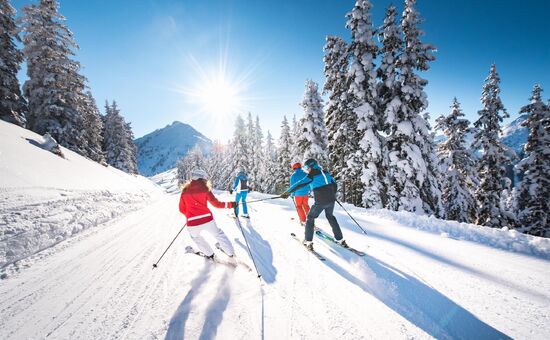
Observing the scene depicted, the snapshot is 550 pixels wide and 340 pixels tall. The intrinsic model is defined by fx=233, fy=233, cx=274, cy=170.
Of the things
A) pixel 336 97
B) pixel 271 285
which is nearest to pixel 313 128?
pixel 336 97

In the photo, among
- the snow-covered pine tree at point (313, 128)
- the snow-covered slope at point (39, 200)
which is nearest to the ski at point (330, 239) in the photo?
the snow-covered slope at point (39, 200)

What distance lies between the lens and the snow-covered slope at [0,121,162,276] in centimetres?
559

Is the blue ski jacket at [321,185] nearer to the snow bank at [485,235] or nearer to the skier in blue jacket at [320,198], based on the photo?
the skier in blue jacket at [320,198]

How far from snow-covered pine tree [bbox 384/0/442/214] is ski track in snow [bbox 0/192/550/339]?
29.2ft

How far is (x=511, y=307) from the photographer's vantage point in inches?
133

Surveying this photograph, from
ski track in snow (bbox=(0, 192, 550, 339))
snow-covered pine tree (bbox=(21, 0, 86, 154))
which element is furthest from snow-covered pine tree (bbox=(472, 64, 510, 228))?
snow-covered pine tree (bbox=(21, 0, 86, 154))

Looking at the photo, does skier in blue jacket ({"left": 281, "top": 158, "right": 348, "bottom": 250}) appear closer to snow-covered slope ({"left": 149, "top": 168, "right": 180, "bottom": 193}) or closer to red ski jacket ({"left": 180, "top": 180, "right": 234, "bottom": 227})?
red ski jacket ({"left": 180, "top": 180, "right": 234, "bottom": 227})

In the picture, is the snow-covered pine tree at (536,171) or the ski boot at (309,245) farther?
the snow-covered pine tree at (536,171)

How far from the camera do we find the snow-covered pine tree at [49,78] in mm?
18719

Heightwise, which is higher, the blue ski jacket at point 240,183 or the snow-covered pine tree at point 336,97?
the snow-covered pine tree at point 336,97

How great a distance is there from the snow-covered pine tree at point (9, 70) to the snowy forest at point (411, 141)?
2405 cm

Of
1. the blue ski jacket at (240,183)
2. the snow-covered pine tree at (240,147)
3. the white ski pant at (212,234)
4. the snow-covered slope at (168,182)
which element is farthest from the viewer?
the snow-covered slope at (168,182)

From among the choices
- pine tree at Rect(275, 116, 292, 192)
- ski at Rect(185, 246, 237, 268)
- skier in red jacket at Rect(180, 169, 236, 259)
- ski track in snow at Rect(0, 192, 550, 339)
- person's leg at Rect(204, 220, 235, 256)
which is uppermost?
pine tree at Rect(275, 116, 292, 192)

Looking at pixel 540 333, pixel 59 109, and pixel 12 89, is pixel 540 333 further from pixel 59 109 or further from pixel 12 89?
pixel 12 89
